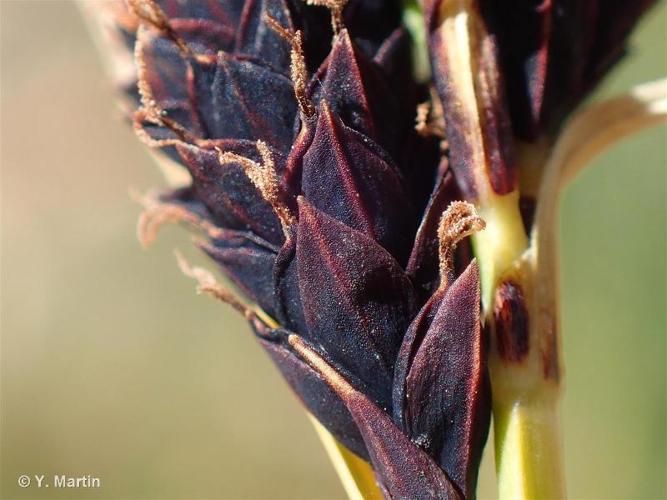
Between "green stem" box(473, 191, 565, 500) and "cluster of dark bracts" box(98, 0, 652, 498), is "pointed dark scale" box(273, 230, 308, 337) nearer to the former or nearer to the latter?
"cluster of dark bracts" box(98, 0, 652, 498)

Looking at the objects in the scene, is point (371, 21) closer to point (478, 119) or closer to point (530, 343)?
point (478, 119)

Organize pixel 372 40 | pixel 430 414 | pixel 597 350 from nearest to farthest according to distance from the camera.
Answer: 1. pixel 430 414
2. pixel 372 40
3. pixel 597 350

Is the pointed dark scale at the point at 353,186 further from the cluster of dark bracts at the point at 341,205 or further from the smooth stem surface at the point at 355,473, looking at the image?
the smooth stem surface at the point at 355,473

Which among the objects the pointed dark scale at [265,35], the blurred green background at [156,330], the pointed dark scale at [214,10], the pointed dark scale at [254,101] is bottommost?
the blurred green background at [156,330]

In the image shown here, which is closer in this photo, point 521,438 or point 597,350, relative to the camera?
point 521,438

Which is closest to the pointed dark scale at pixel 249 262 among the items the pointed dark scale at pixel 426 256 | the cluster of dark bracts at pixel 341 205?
the cluster of dark bracts at pixel 341 205

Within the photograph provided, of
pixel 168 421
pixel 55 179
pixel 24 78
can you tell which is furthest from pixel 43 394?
pixel 24 78

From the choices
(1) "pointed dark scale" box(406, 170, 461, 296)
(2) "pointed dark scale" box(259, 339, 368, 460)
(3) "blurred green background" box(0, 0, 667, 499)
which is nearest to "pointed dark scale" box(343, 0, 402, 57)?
(1) "pointed dark scale" box(406, 170, 461, 296)

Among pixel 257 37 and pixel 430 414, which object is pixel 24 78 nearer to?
pixel 257 37

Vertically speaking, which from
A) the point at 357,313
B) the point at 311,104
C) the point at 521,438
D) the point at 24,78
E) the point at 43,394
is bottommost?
the point at 43,394
